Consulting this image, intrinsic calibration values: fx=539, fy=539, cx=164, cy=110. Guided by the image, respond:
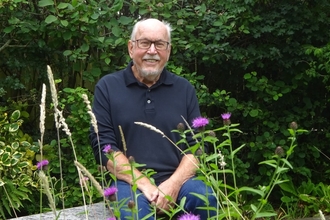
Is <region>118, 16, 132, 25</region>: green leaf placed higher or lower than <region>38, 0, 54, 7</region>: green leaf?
lower

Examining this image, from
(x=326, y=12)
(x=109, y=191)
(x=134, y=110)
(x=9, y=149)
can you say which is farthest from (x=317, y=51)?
(x=109, y=191)

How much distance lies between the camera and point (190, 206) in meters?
2.67

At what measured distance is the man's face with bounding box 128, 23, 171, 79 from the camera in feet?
9.82

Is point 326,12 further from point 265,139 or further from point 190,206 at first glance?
point 190,206

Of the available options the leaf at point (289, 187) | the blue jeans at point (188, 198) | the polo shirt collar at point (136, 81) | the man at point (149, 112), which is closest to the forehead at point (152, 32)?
the man at point (149, 112)

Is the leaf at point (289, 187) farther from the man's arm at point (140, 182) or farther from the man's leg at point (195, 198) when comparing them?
the man's arm at point (140, 182)

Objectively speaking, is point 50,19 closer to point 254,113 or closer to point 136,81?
point 136,81

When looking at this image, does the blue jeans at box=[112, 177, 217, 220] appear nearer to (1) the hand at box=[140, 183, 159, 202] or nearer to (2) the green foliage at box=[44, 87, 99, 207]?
(1) the hand at box=[140, 183, 159, 202]

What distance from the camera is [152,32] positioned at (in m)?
3.00

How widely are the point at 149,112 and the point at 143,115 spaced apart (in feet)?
0.12

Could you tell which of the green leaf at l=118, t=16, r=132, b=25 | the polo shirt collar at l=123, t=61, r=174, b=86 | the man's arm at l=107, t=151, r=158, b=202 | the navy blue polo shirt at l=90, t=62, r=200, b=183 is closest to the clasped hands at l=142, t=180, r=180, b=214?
the man's arm at l=107, t=151, r=158, b=202

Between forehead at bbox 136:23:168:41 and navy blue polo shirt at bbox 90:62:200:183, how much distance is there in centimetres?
22

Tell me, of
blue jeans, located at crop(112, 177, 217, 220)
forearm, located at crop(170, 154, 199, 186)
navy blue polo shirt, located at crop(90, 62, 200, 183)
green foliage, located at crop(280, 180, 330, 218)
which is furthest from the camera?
green foliage, located at crop(280, 180, 330, 218)

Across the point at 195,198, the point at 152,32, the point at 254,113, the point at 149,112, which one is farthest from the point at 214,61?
the point at 195,198
